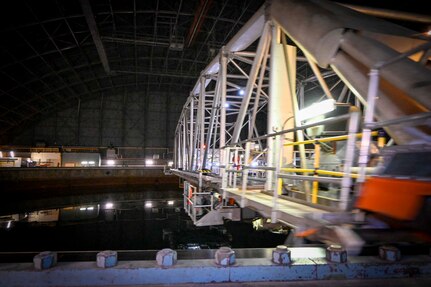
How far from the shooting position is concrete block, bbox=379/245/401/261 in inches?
173

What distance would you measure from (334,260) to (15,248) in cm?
1164

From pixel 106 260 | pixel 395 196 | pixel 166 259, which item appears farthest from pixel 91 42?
pixel 395 196

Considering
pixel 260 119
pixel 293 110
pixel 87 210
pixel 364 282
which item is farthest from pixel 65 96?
pixel 364 282

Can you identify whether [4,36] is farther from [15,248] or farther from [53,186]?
[15,248]

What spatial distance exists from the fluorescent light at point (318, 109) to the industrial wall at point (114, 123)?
31.8 m

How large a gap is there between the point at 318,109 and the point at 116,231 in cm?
1132

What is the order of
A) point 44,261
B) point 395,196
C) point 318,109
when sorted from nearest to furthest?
point 395,196 < point 44,261 < point 318,109

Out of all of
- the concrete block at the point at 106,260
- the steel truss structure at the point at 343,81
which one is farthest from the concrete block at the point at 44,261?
the steel truss structure at the point at 343,81

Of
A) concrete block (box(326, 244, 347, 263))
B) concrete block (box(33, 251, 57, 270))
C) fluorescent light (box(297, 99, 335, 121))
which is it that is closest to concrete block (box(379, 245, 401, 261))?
concrete block (box(326, 244, 347, 263))

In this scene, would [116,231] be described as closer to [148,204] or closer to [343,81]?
[148,204]

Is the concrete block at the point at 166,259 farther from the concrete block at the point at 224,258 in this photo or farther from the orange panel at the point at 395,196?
the orange panel at the point at 395,196

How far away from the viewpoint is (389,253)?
4.44 m

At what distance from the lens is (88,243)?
10.9m

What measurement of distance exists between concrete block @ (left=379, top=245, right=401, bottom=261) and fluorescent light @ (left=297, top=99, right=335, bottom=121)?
2.65 meters
